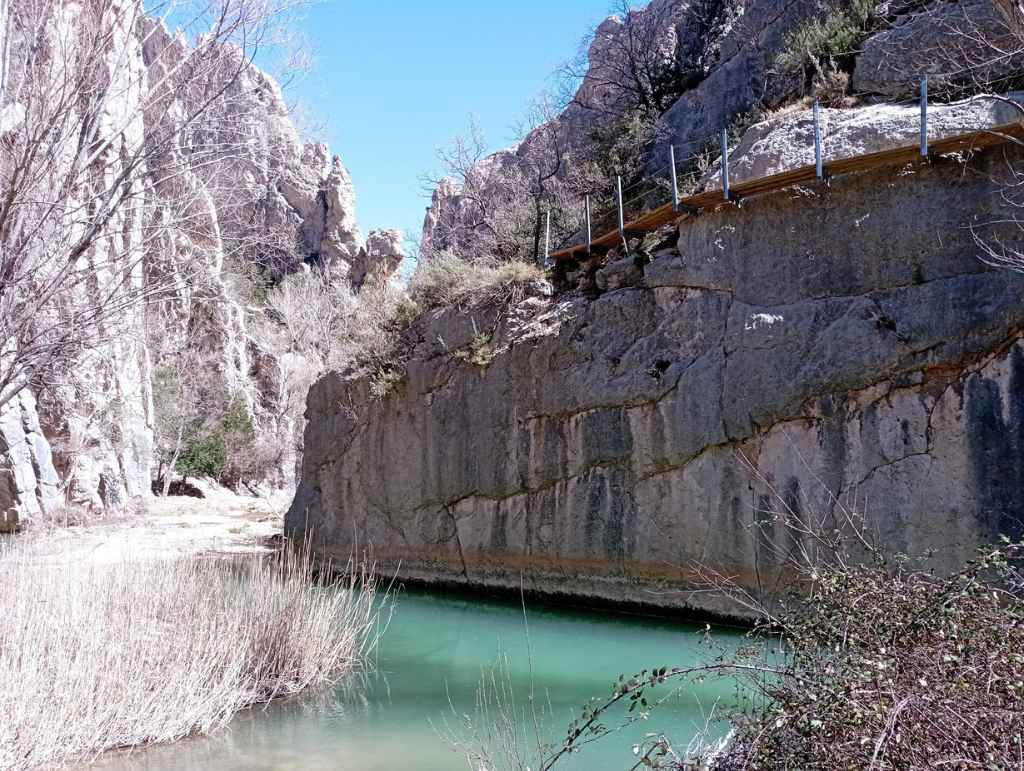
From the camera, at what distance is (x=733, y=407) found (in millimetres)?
10336

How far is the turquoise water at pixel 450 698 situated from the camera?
6211 millimetres

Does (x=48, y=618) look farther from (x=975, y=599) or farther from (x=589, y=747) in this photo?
(x=975, y=599)

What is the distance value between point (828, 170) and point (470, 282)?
6150 millimetres

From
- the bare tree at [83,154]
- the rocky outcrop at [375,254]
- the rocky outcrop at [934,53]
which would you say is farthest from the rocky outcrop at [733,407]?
the rocky outcrop at [375,254]

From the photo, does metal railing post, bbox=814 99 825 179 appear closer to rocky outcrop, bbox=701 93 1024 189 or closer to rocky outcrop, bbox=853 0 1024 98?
rocky outcrop, bbox=701 93 1024 189

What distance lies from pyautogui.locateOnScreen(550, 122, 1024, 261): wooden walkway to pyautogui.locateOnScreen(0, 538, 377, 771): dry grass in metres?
6.68

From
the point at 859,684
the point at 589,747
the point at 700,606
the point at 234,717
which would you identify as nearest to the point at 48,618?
the point at 234,717

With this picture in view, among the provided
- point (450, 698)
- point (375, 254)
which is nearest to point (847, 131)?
point (450, 698)

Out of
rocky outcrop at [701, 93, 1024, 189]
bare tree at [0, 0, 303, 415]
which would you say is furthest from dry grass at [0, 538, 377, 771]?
rocky outcrop at [701, 93, 1024, 189]

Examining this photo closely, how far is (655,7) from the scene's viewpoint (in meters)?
22.3

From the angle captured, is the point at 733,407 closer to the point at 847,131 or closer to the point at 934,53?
the point at 847,131

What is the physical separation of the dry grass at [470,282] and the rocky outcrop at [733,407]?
1.11 ft

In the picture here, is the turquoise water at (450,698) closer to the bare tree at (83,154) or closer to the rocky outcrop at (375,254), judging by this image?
the bare tree at (83,154)

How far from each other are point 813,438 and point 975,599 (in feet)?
21.2
